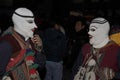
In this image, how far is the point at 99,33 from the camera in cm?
625

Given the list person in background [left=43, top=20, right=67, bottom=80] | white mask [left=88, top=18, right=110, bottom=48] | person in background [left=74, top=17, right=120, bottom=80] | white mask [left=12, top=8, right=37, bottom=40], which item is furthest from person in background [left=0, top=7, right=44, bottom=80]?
person in background [left=43, top=20, right=67, bottom=80]

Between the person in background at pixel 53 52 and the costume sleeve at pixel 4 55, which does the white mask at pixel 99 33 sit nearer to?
the costume sleeve at pixel 4 55

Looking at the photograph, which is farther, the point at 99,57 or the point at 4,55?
the point at 99,57

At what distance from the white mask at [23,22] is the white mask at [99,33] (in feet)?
3.09

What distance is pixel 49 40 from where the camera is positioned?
30.9 ft

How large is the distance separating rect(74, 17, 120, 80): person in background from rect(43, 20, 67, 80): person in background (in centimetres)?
294

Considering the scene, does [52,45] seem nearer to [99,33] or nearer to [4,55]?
[99,33]

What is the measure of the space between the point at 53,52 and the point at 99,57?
10.9ft

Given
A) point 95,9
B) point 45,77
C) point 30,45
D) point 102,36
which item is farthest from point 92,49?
point 95,9

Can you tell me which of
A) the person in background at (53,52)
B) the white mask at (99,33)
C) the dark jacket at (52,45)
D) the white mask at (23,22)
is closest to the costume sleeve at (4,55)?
the white mask at (23,22)

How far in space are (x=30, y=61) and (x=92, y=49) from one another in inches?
40.8

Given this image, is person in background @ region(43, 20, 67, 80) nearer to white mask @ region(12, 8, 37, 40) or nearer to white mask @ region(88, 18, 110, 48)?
white mask @ region(88, 18, 110, 48)

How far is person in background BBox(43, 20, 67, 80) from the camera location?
30.3 ft

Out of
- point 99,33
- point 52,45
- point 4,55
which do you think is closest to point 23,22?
point 4,55
